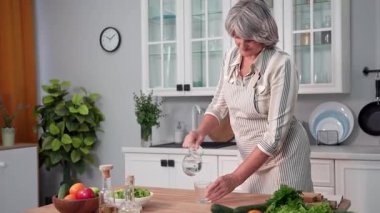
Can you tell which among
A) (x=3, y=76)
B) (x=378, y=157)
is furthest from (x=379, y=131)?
(x=3, y=76)

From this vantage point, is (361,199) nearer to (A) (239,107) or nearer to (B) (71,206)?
(A) (239,107)

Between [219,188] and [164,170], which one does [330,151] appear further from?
[219,188]

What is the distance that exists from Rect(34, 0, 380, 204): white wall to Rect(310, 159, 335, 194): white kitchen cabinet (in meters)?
1.22

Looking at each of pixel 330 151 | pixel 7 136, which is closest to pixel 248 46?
pixel 330 151

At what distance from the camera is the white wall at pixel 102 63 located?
4.20 meters

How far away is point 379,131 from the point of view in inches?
128

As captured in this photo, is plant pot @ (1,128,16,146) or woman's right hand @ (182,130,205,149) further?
plant pot @ (1,128,16,146)

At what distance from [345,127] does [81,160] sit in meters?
2.32

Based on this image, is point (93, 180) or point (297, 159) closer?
point (297, 159)

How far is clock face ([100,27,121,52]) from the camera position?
4.27 m

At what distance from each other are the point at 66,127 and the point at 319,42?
87.7 inches

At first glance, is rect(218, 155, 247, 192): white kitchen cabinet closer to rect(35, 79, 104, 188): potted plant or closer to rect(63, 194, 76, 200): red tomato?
rect(35, 79, 104, 188): potted plant

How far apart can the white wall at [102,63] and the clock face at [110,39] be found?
0.05 metres

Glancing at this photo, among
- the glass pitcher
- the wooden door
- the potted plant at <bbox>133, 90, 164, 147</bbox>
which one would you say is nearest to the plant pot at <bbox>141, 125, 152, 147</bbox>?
the potted plant at <bbox>133, 90, 164, 147</bbox>
